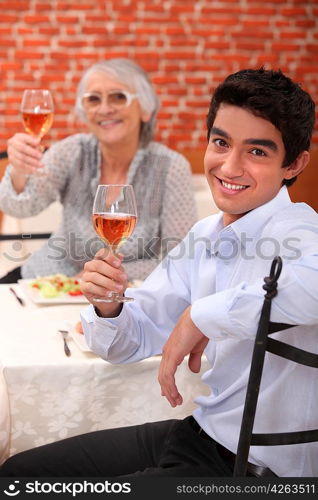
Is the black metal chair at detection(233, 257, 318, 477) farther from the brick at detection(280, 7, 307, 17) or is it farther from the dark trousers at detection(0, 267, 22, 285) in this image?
the brick at detection(280, 7, 307, 17)

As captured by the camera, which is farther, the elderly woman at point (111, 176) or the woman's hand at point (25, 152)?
the elderly woman at point (111, 176)

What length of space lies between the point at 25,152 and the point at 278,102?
1253 millimetres

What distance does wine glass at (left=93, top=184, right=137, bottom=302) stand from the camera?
152cm

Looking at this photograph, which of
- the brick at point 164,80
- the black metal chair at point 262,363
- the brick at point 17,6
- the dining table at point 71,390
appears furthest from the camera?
the brick at point 164,80

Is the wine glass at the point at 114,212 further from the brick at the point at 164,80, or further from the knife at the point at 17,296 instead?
the brick at the point at 164,80

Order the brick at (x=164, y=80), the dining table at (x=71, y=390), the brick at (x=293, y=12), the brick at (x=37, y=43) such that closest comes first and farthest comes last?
1. the dining table at (x=71, y=390)
2. the brick at (x=37, y=43)
3. the brick at (x=164, y=80)
4. the brick at (x=293, y=12)

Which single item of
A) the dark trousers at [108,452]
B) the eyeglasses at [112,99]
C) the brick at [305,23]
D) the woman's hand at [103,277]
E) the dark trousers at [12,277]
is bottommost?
the dark trousers at [12,277]

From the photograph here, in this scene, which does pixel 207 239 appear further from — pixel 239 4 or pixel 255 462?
pixel 239 4

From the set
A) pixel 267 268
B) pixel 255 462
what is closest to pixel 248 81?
pixel 267 268

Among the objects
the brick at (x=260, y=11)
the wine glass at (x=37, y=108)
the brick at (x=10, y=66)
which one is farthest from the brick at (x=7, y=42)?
the wine glass at (x=37, y=108)

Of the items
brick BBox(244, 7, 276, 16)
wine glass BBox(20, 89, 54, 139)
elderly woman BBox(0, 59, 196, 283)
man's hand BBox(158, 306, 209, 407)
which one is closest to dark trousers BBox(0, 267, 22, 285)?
elderly woman BBox(0, 59, 196, 283)

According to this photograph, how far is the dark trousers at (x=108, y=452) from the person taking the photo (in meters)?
1.56

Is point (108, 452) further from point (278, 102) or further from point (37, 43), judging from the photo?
point (37, 43)

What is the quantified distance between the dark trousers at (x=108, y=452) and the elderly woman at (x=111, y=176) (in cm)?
117
